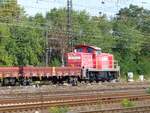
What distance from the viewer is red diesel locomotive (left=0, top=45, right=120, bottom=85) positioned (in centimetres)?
3731

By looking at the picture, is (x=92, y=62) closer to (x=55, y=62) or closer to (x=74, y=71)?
(x=74, y=71)

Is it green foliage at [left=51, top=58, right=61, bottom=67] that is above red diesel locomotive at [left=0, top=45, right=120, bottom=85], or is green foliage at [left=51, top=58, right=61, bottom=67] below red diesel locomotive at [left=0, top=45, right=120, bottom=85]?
below

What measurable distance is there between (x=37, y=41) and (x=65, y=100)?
137 feet

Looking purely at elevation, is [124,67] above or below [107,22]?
below

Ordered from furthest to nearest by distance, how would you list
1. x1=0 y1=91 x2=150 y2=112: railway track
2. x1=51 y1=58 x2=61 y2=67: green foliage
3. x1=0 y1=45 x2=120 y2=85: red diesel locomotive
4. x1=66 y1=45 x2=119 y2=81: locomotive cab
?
x1=51 y1=58 x2=61 y2=67: green foliage → x1=66 y1=45 x2=119 y2=81: locomotive cab → x1=0 y1=45 x2=120 y2=85: red diesel locomotive → x1=0 y1=91 x2=150 y2=112: railway track

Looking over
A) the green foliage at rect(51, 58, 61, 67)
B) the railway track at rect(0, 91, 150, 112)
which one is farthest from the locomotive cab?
the railway track at rect(0, 91, 150, 112)

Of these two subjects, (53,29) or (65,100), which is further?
(53,29)

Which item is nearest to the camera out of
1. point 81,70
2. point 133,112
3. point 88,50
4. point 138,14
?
point 133,112

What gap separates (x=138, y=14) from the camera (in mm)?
103125

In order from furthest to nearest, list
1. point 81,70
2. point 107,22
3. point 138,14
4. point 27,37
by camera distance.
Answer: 1. point 138,14
2. point 107,22
3. point 27,37
4. point 81,70

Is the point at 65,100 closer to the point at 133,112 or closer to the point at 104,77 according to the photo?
the point at 133,112

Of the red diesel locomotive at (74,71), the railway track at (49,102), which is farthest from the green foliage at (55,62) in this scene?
the railway track at (49,102)

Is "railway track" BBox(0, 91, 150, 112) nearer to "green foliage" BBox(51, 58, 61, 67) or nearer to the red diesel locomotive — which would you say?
the red diesel locomotive

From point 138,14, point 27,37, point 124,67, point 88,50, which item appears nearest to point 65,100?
point 88,50
